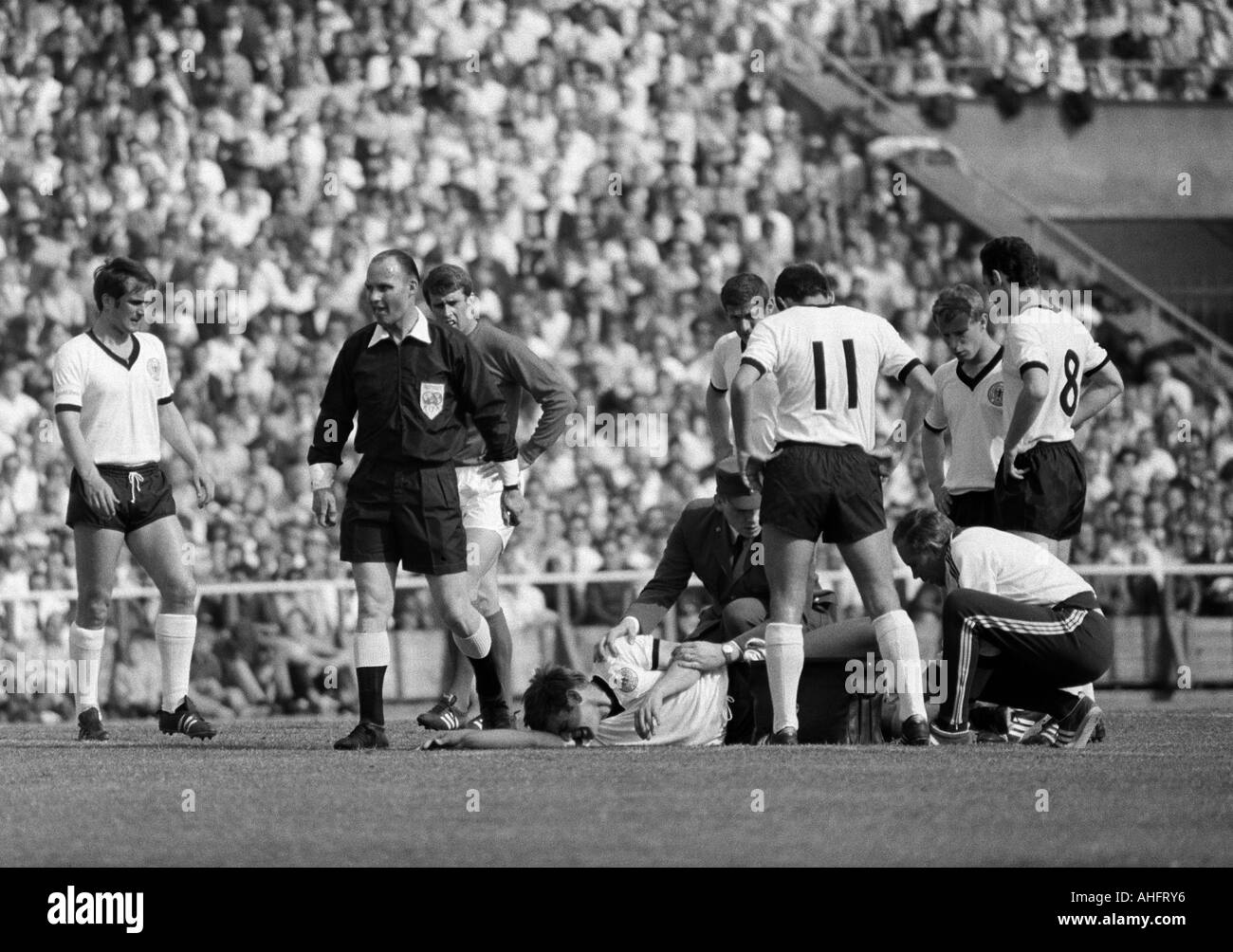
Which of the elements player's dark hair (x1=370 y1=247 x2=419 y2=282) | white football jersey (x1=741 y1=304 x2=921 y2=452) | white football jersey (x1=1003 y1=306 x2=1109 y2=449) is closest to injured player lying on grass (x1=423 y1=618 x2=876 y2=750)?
white football jersey (x1=741 y1=304 x2=921 y2=452)

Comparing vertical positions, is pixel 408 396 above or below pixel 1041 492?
above

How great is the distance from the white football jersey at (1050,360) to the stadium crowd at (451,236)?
18.5 ft

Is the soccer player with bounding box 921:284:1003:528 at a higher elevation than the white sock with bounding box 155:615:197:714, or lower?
higher

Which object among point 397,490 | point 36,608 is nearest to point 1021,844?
point 397,490

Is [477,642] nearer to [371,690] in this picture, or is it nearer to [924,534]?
[371,690]

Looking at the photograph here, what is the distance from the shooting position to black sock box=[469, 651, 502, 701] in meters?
10.8

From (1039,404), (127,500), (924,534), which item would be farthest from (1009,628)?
(127,500)

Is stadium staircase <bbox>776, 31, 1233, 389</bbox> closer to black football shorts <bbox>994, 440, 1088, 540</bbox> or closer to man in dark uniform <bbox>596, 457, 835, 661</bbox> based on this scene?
black football shorts <bbox>994, 440, 1088, 540</bbox>

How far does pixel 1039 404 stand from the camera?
10.5 m

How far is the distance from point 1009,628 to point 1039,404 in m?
1.11

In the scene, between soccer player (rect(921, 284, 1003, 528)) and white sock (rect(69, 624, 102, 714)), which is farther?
white sock (rect(69, 624, 102, 714))

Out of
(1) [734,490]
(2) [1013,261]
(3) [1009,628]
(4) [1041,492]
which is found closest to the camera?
(3) [1009,628]

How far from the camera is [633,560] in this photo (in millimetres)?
17109

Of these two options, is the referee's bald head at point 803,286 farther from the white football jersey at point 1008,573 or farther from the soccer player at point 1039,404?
the white football jersey at point 1008,573
